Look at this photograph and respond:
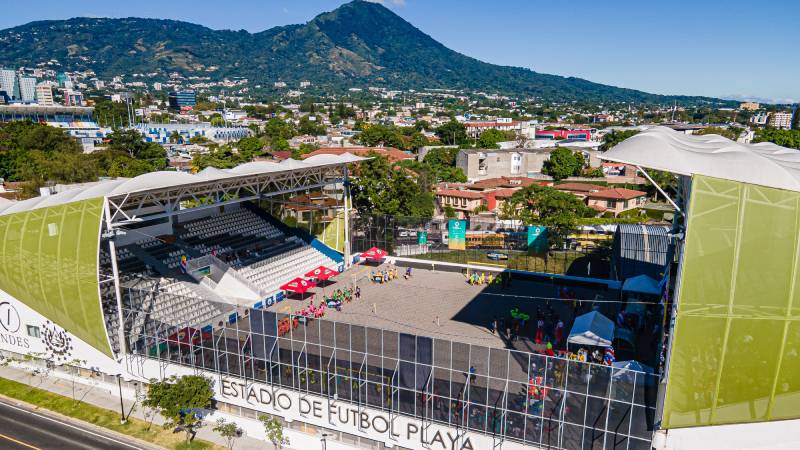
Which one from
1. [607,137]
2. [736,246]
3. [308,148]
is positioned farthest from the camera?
[607,137]

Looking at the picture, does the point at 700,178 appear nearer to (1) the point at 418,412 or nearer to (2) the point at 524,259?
(1) the point at 418,412

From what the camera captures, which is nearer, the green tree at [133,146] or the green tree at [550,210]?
the green tree at [550,210]

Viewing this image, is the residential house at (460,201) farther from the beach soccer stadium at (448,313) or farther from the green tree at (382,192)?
the beach soccer stadium at (448,313)

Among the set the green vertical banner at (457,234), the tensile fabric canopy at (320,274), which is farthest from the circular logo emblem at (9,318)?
the green vertical banner at (457,234)

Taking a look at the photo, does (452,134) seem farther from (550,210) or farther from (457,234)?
(457,234)

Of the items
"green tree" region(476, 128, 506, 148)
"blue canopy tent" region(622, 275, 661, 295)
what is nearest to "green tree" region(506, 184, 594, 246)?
"blue canopy tent" region(622, 275, 661, 295)

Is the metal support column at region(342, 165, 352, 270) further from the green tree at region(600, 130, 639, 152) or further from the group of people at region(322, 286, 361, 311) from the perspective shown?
the green tree at region(600, 130, 639, 152)

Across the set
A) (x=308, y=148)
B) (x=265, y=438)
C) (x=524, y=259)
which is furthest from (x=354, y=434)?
(x=308, y=148)
